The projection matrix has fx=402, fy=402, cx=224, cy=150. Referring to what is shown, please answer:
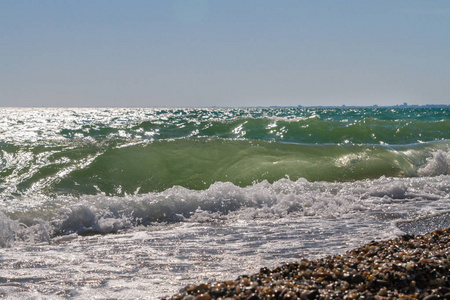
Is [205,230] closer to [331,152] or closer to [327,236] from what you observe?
[327,236]

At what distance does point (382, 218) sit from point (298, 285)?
11.6ft

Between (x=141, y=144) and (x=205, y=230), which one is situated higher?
(x=141, y=144)

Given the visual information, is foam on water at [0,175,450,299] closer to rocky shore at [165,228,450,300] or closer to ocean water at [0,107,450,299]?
ocean water at [0,107,450,299]

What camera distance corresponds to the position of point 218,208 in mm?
6625

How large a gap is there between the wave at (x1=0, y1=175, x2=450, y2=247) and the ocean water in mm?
20

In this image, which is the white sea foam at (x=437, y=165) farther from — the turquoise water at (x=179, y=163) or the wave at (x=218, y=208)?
the wave at (x=218, y=208)

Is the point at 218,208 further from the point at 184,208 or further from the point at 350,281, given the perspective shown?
the point at 350,281

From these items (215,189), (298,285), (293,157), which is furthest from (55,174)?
(298,285)

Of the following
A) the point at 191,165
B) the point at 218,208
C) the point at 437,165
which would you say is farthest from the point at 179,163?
the point at 437,165

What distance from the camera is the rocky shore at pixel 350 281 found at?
2.68 m

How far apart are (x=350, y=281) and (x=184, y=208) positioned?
12.9 ft

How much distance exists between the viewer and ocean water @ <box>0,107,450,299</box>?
384 cm

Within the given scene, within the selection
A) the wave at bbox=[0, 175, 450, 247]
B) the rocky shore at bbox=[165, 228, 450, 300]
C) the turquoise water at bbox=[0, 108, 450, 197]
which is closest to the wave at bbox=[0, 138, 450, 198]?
the turquoise water at bbox=[0, 108, 450, 197]

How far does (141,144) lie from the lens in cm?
1142
